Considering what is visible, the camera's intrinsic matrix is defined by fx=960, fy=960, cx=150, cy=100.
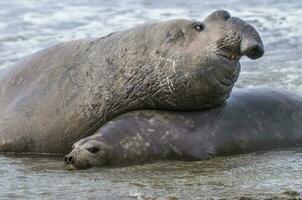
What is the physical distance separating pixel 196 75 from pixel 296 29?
6369 millimetres

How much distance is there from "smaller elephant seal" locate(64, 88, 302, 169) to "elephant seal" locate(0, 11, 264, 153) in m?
0.14

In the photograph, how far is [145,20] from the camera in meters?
13.6

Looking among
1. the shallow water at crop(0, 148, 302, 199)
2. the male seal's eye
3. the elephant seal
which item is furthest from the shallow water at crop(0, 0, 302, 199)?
the male seal's eye

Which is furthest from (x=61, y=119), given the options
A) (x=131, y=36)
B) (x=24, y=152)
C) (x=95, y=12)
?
(x=95, y=12)

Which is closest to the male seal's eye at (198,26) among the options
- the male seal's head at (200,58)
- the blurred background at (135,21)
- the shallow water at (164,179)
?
the male seal's head at (200,58)

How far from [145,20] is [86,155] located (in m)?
8.01

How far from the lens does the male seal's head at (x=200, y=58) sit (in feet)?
20.0

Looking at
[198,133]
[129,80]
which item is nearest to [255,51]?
[198,133]

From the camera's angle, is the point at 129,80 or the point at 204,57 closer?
the point at 204,57

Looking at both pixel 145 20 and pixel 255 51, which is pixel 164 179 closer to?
pixel 255 51

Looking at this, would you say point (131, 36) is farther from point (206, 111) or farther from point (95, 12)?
point (95, 12)

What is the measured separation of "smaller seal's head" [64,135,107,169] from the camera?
572 centimetres

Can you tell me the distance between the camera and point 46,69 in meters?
6.86

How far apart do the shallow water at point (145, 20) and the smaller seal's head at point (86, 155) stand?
0.09 m
